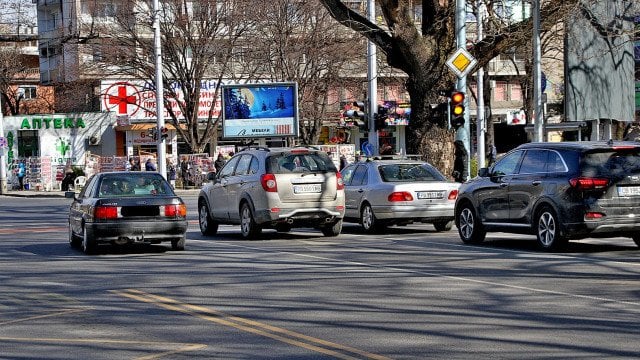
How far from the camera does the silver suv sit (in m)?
21.3

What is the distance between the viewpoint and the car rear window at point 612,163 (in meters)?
16.9

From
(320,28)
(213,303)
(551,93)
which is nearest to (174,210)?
(213,303)

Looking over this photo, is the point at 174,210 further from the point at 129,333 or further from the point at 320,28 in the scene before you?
the point at 320,28

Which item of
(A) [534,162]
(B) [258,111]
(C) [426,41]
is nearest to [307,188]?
(A) [534,162]

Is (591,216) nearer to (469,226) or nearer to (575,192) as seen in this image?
(575,192)

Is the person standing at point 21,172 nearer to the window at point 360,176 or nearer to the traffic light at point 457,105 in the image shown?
the traffic light at point 457,105

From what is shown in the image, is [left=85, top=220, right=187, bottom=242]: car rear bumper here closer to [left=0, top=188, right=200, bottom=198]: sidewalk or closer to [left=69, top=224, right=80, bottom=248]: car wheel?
[left=69, top=224, right=80, bottom=248]: car wheel

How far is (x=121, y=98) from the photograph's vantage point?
64.8 metres

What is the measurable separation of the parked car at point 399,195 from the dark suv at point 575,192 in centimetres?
399

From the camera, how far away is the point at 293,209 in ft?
70.1

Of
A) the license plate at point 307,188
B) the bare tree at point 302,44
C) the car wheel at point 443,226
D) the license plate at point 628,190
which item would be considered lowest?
the car wheel at point 443,226

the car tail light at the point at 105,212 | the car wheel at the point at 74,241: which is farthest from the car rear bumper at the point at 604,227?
the car wheel at the point at 74,241

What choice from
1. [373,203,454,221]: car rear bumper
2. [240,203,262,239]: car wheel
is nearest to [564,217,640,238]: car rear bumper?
[373,203,454,221]: car rear bumper

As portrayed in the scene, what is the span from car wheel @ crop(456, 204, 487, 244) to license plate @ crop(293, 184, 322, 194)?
2946 millimetres
